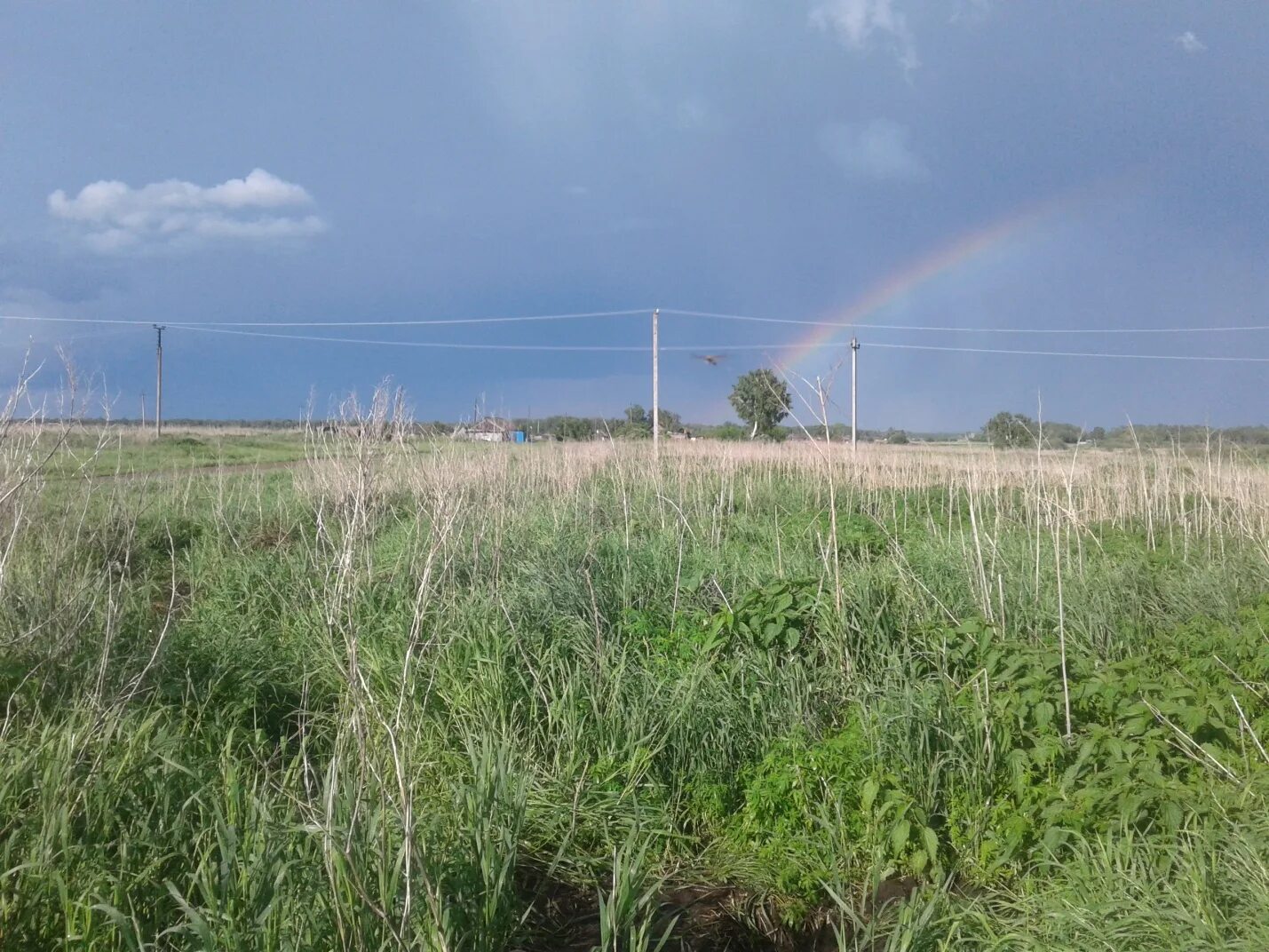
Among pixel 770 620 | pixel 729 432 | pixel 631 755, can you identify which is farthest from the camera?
pixel 729 432

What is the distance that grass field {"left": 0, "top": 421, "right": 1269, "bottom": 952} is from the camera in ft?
7.66

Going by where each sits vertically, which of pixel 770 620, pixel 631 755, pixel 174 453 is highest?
pixel 174 453

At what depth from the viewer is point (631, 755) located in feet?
12.3

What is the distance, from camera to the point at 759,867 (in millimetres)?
3236

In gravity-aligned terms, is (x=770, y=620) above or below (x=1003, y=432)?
below

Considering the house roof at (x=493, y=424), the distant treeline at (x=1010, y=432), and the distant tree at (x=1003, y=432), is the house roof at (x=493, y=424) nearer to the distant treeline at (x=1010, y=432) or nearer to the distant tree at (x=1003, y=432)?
the distant treeline at (x=1010, y=432)

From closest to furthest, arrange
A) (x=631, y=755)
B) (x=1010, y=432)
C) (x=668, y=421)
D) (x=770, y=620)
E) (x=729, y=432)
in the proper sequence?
(x=631, y=755)
(x=770, y=620)
(x=1010, y=432)
(x=668, y=421)
(x=729, y=432)

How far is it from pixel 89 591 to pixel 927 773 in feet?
14.2

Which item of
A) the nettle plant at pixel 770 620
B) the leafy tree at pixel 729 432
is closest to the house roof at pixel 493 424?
the nettle plant at pixel 770 620

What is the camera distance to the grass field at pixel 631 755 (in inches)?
92.0

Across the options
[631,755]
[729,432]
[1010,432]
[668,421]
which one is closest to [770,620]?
[631,755]

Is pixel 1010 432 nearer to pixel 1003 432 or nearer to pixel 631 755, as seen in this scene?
pixel 1003 432

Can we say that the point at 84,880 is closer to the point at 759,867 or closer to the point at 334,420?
the point at 759,867

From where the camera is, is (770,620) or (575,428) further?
(575,428)
